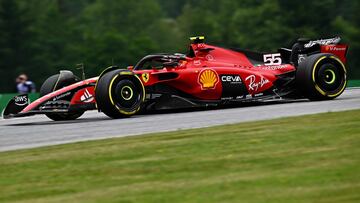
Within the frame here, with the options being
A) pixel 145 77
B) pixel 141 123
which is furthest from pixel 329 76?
pixel 141 123

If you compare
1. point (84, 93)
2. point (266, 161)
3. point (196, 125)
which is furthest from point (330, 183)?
point (84, 93)

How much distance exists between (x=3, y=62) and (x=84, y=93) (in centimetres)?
5751

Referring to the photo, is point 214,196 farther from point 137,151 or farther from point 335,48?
point 335,48

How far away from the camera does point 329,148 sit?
941cm

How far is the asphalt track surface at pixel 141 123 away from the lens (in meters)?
12.5

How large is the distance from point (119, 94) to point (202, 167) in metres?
6.31

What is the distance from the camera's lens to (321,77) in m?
16.2

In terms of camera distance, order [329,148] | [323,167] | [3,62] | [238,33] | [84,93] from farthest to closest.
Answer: [238,33]
[3,62]
[84,93]
[329,148]
[323,167]

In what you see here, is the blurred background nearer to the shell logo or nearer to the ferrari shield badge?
the shell logo

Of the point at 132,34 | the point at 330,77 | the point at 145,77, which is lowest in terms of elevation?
the point at 132,34

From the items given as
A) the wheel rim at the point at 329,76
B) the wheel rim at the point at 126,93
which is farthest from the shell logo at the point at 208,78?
the wheel rim at the point at 329,76

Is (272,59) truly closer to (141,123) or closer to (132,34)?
(141,123)

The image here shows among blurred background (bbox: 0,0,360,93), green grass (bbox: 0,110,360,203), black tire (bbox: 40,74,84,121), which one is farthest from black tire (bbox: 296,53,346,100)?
blurred background (bbox: 0,0,360,93)

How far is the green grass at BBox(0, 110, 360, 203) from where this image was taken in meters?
7.60
